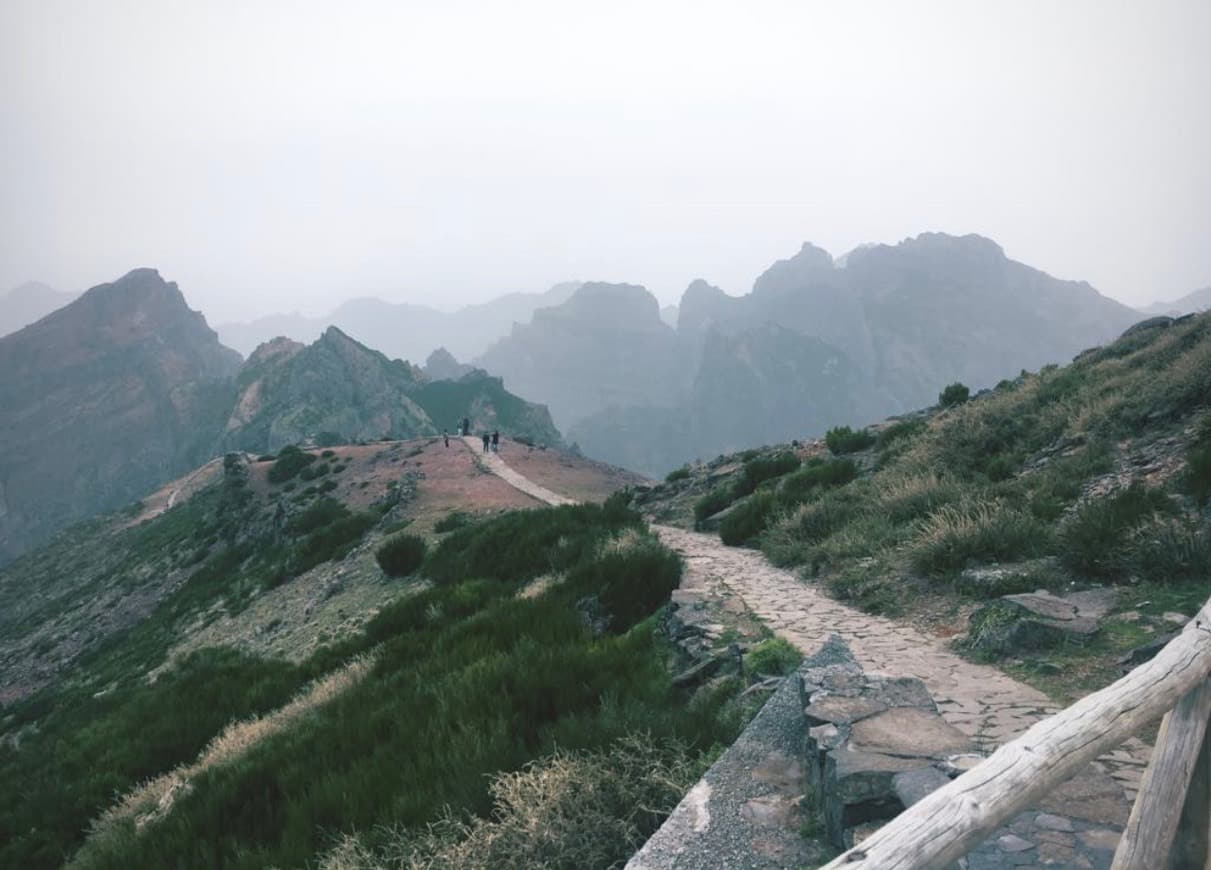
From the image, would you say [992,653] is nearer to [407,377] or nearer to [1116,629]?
[1116,629]

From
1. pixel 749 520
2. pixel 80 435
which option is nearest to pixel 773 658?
pixel 749 520

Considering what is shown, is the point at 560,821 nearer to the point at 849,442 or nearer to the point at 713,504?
the point at 713,504

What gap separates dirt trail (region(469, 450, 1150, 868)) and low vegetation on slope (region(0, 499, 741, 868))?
136 cm

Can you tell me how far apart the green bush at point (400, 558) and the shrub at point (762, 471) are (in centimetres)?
985

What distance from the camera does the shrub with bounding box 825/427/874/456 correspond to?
20578 millimetres

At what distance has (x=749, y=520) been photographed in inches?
568

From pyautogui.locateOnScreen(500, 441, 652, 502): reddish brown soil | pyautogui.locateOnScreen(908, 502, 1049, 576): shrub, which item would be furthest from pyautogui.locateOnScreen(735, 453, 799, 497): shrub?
pyautogui.locateOnScreen(500, 441, 652, 502): reddish brown soil

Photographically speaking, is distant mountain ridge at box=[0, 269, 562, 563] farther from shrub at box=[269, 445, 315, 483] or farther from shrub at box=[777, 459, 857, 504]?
shrub at box=[777, 459, 857, 504]

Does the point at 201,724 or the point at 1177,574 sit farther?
the point at 201,724

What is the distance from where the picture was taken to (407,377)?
16975 centimetres

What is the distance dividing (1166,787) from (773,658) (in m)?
Result: 3.36

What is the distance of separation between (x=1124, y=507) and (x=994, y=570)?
1730 millimetres

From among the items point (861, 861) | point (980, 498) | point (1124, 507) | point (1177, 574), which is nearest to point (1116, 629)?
point (1177, 574)

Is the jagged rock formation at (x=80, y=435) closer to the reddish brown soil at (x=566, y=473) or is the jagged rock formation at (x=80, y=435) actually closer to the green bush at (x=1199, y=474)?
the reddish brown soil at (x=566, y=473)
